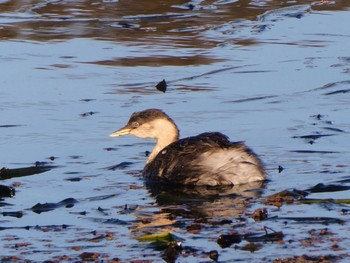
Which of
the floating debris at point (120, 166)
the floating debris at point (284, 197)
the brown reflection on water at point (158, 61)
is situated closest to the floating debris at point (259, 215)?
the floating debris at point (284, 197)

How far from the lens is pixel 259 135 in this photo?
1091 centimetres

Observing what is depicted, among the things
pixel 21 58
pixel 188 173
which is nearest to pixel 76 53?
pixel 21 58

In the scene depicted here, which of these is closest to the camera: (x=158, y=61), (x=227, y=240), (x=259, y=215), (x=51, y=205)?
(x=227, y=240)

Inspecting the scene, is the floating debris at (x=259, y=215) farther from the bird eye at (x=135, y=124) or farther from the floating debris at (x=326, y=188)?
the bird eye at (x=135, y=124)

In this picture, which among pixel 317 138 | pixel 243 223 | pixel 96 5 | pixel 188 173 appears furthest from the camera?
pixel 96 5

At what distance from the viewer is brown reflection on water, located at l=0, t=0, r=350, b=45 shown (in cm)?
1608

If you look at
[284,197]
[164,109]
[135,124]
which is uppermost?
[135,124]

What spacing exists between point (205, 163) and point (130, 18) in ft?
26.1

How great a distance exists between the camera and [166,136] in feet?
34.4

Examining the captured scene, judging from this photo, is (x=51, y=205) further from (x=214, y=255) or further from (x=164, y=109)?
(x=164, y=109)

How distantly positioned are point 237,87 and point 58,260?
20.6 ft

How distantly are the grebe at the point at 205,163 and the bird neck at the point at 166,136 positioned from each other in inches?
8.4

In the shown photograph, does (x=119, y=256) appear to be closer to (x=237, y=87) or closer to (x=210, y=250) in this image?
(x=210, y=250)

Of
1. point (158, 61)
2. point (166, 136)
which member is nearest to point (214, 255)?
point (166, 136)
